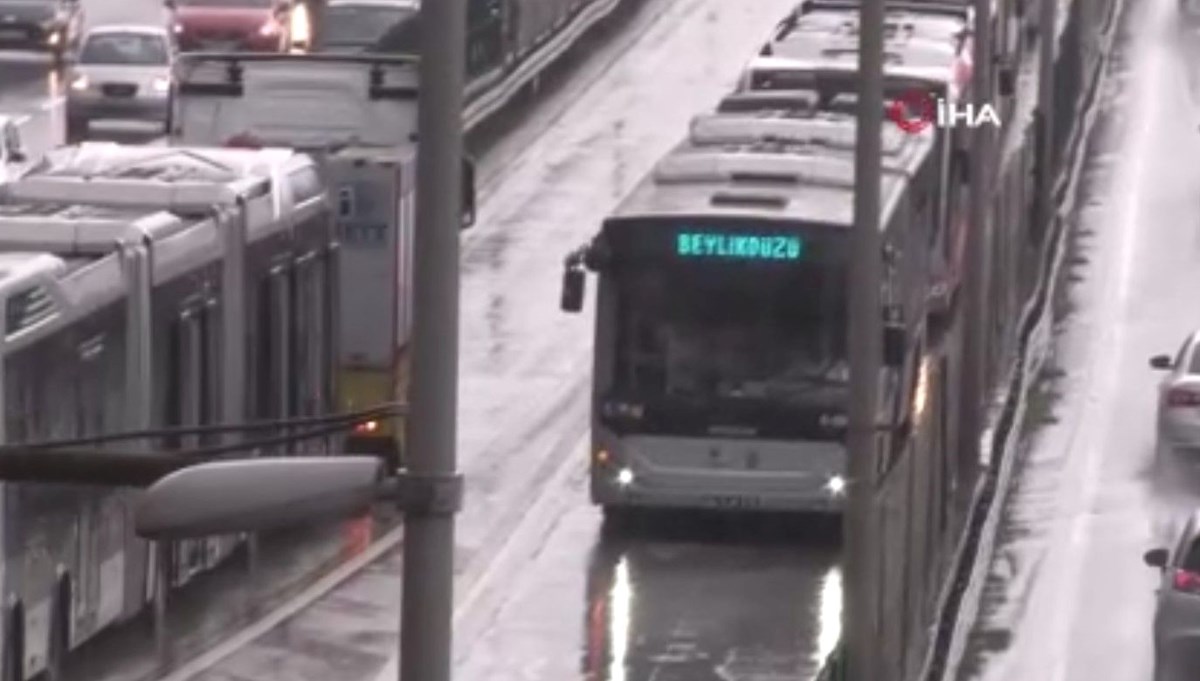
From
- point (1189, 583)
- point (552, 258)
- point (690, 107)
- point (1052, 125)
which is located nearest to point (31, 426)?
point (1189, 583)

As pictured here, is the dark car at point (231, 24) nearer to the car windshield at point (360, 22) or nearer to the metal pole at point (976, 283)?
the car windshield at point (360, 22)

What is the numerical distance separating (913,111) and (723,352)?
15.6 ft

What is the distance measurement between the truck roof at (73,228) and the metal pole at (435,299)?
15.5 meters

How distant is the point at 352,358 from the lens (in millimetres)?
32719

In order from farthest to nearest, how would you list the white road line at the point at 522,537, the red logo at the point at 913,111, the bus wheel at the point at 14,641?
the red logo at the point at 913,111 → the white road line at the point at 522,537 → the bus wheel at the point at 14,641

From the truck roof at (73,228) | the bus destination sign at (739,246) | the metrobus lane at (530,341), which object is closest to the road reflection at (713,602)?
the metrobus lane at (530,341)

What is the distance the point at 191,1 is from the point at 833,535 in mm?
28474

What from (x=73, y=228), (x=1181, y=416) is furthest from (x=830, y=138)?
(x=73, y=228)

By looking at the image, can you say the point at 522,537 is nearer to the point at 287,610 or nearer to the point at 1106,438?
the point at 287,610

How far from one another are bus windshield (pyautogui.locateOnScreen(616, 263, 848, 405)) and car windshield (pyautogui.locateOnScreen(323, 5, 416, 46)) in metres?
23.6

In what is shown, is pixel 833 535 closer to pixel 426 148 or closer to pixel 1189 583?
pixel 1189 583

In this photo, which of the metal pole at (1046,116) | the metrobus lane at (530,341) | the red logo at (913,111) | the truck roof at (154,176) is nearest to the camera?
the metrobus lane at (530,341)

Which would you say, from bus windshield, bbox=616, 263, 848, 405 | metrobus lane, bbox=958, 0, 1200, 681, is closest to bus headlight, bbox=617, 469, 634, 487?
bus windshield, bbox=616, 263, 848, 405

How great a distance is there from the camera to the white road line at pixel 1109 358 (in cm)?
2938
